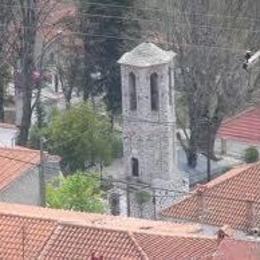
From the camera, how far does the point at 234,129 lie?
4559cm

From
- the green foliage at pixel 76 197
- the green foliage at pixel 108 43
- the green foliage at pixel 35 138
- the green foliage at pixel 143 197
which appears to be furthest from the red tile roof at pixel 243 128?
the green foliage at pixel 76 197

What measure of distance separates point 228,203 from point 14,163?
17.9ft

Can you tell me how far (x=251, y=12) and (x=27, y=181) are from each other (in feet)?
60.0

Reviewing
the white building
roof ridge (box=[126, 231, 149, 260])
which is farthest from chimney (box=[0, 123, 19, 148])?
roof ridge (box=[126, 231, 149, 260])

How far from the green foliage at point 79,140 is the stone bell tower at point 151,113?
7.06ft

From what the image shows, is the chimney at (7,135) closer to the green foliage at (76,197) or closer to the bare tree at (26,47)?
the green foliage at (76,197)

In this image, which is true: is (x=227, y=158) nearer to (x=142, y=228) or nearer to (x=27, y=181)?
(x=27, y=181)

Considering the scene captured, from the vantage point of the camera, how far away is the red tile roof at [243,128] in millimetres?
45344

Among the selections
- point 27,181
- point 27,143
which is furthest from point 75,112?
point 27,181

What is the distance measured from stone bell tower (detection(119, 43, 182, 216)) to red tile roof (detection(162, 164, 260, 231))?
9.22 m

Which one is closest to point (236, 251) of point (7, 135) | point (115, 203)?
point (115, 203)

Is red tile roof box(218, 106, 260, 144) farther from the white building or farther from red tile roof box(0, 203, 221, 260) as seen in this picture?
red tile roof box(0, 203, 221, 260)

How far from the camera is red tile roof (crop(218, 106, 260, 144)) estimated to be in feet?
149

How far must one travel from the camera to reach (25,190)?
3291 centimetres
